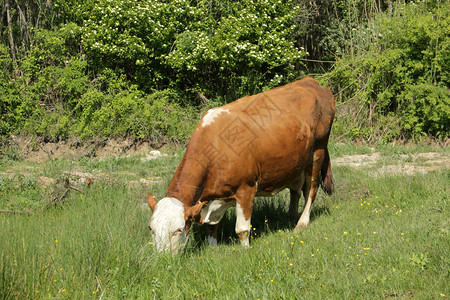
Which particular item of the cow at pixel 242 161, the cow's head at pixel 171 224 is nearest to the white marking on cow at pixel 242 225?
the cow at pixel 242 161

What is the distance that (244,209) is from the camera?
6047 mm

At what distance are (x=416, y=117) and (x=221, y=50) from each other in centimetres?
563

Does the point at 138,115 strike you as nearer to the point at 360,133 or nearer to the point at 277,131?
the point at 360,133

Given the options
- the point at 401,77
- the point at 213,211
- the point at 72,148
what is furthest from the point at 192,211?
the point at 401,77

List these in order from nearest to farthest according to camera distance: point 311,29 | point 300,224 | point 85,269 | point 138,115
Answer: point 85,269 < point 300,224 < point 138,115 < point 311,29

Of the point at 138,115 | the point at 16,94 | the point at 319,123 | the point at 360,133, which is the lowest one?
the point at 360,133

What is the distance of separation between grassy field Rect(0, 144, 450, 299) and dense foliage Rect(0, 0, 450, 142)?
17.3ft

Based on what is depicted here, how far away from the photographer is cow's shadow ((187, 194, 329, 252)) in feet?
21.5

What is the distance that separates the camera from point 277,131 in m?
6.45

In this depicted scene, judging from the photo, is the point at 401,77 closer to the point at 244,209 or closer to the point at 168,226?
the point at 244,209

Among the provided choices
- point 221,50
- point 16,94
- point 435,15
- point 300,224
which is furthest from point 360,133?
point 16,94

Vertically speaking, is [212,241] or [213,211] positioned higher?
[213,211]

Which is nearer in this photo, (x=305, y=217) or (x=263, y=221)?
(x=305, y=217)

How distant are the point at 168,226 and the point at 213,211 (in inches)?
39.9
